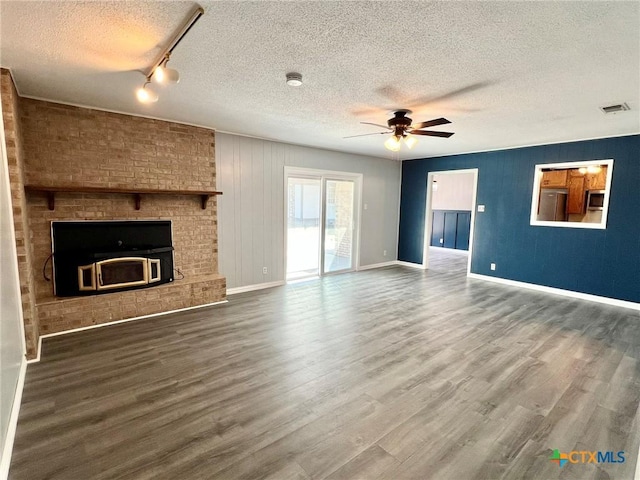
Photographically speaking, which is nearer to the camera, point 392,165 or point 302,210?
point 302,210

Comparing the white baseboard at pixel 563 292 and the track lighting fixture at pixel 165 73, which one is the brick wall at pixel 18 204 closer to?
the track lighting fixture at pixel 165 73

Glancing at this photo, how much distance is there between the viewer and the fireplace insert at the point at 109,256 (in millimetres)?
3557

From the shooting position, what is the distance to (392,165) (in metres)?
7.48

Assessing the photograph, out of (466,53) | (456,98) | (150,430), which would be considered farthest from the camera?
(456,98)

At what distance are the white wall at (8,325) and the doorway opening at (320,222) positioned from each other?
11.9ft

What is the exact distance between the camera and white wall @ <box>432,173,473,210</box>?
9.34m

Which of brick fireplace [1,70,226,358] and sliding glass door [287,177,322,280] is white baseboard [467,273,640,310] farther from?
brick fireplace [1,70,226,358]

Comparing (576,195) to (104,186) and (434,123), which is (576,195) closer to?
(434,123)

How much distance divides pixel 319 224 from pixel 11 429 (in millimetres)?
4900

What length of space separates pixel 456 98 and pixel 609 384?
287 centimetres

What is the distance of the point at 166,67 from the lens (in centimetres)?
250

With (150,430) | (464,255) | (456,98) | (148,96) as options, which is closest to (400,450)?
(150,430)

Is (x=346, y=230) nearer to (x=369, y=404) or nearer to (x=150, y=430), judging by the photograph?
(x=369, y=404)

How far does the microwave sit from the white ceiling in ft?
8.26
